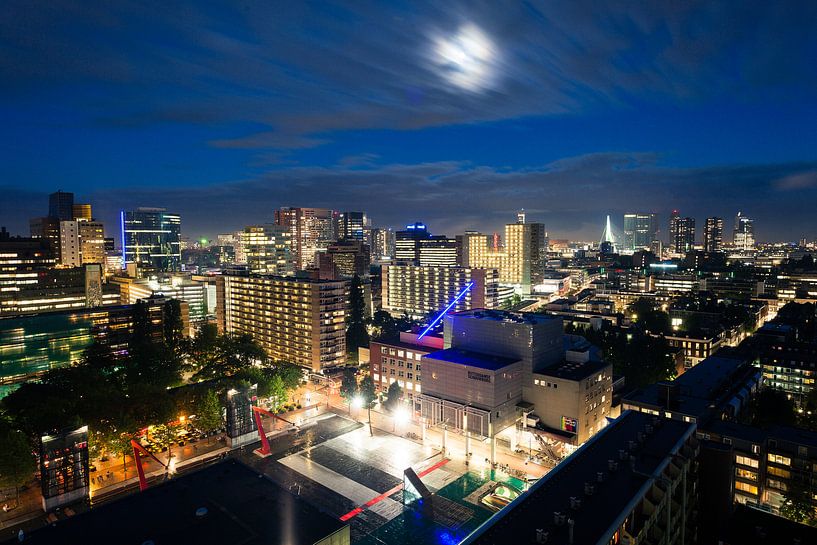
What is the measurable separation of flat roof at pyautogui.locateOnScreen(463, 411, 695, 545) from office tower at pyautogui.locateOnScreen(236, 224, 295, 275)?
5543 inches

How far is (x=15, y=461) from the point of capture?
142 ft

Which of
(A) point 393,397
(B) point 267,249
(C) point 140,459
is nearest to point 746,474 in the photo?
(A) point 393,397

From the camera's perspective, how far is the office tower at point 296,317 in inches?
3558

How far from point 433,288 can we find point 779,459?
111188mm

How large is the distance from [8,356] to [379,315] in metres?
78.1

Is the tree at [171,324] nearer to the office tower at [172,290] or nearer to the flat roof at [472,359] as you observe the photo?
the office tower at [172,290]

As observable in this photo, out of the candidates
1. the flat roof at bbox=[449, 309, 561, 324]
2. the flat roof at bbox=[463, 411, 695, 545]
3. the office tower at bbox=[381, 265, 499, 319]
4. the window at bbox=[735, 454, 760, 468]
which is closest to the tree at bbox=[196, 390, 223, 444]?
the flat roof at bbox=[449, 309, 561, 324]

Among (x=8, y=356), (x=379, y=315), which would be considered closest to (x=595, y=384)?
(x=379, y=315)

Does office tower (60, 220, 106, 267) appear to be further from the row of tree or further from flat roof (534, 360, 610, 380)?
flat roof (534, 360, 610, 380)

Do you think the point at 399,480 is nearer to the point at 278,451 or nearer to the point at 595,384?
the point at 278,451

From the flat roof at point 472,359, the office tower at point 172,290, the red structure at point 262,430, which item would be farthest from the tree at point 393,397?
the office tower at point 172,290

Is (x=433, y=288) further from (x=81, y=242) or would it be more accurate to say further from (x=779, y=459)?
(x=81, y=242)

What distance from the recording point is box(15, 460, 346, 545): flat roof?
29.4 metres

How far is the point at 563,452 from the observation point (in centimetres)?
5647
